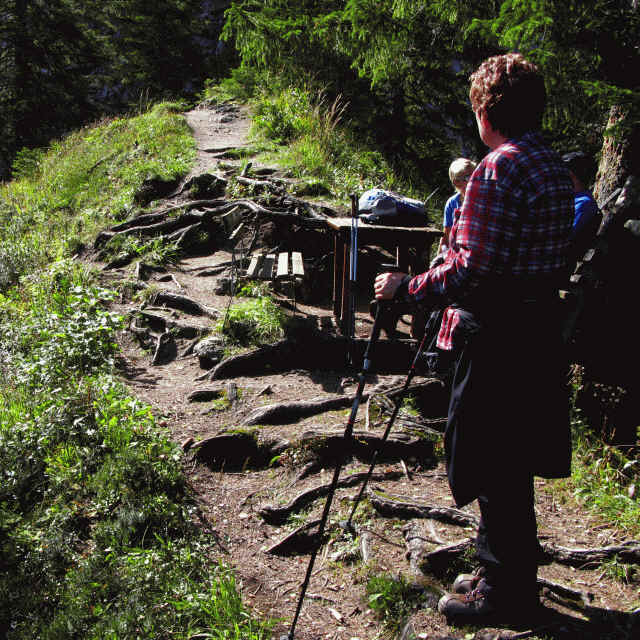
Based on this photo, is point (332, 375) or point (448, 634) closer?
point (448, 634)

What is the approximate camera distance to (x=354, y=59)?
793cm

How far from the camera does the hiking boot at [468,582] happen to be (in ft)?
8.98

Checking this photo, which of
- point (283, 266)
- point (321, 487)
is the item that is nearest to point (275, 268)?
point (283, 266)

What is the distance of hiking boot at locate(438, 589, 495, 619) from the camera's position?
8.50 ft

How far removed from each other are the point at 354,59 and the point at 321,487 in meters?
6.29

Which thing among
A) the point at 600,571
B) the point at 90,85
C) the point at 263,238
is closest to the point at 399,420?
the point at 600,571

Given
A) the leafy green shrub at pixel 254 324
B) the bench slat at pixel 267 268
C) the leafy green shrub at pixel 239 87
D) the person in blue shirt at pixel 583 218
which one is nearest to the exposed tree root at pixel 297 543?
the person in blue shirt at pixel 583 218

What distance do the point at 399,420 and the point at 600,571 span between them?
196 cm

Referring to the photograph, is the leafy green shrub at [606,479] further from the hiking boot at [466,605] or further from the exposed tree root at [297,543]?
the exposed tree root at [297,543]

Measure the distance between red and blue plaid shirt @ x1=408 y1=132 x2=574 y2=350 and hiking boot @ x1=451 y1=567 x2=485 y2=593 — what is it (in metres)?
1.46

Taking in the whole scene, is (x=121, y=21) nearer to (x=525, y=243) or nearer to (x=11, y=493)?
(x=11, y=493)

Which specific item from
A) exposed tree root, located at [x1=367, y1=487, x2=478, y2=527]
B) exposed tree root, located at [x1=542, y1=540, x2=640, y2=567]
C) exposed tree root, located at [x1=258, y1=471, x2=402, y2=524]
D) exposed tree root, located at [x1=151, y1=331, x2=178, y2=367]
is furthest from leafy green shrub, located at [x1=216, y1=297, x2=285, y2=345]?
exposed tree root, located at [x1=542, y1=540, x2=640, y2=567]

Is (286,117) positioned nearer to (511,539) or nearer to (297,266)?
(297,266)

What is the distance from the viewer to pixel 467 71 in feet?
31.6
